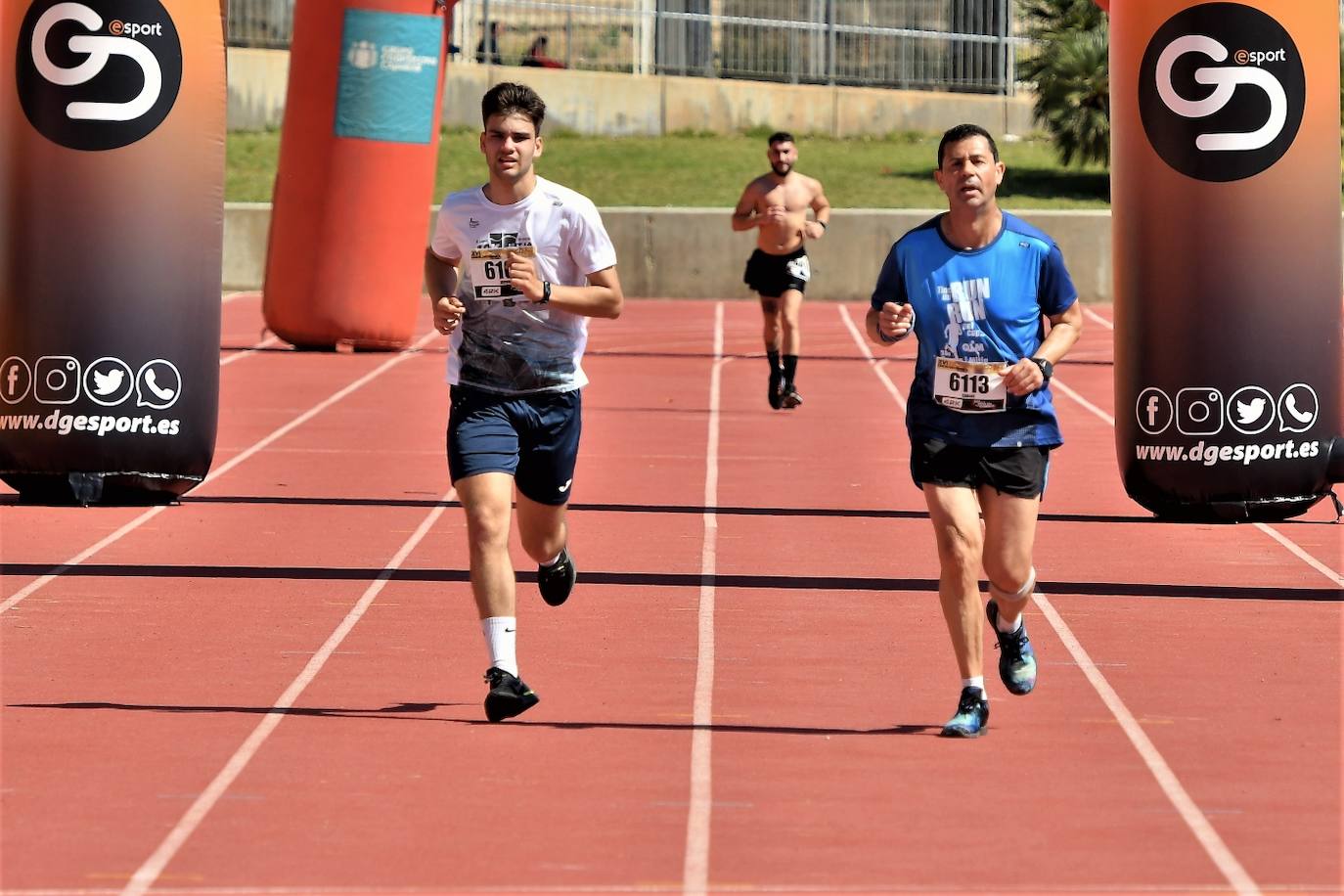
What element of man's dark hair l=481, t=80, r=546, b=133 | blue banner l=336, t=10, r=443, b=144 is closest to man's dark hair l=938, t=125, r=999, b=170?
man's dark hair l=481, t=80, r=546, b=133

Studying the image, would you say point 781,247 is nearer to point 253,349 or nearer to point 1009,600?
point 253,349

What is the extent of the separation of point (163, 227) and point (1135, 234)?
4487 millimetres

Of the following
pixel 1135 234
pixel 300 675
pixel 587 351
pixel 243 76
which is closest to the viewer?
pixel 300 675

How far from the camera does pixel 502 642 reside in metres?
6.89

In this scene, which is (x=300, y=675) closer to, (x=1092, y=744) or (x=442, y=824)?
(x=442, y=824)

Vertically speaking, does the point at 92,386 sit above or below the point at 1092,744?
above

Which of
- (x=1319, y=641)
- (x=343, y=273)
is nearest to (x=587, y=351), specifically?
(x=343, y=273)

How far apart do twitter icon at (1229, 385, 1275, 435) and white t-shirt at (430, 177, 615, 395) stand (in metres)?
4.15

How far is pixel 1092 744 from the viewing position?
6609 millimetres

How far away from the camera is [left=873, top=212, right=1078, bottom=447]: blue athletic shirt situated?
22.0 ft

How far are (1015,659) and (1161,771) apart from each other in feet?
2.70

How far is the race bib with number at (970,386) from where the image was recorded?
21.9ft

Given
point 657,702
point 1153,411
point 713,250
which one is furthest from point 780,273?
point 713,250

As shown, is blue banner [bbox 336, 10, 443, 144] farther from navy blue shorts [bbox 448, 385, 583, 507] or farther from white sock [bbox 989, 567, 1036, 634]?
white sock [bbox 989, 567, 1036, 634]
